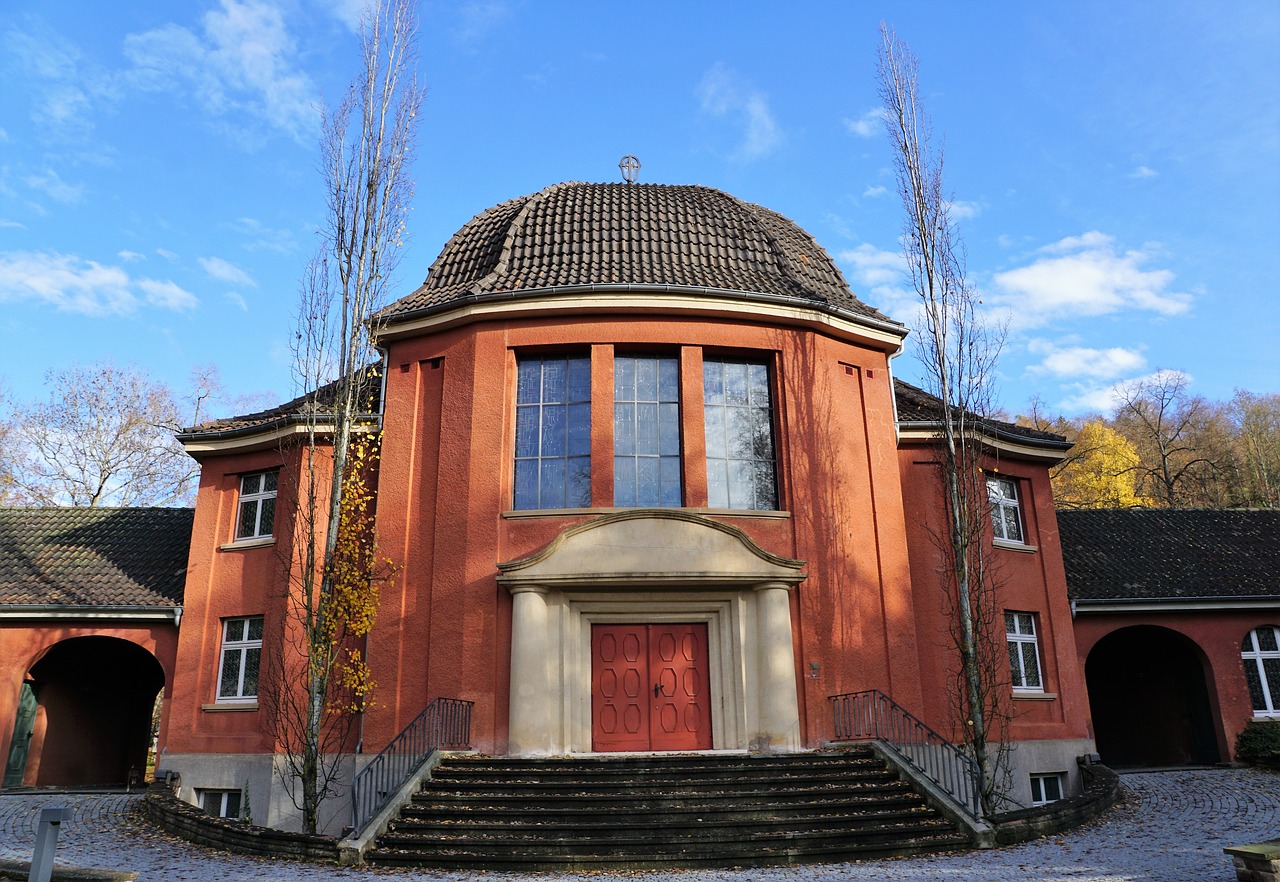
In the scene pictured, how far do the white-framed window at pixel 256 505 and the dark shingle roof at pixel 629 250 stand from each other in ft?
12.7

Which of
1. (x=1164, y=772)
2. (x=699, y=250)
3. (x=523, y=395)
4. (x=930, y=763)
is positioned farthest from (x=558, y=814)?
(x=1164, y=772)

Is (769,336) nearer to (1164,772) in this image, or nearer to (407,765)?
(407,765)

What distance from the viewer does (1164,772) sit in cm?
1736

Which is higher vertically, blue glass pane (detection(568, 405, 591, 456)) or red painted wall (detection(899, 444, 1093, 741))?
blue glass pane (detection(568, 405, 591, 456))

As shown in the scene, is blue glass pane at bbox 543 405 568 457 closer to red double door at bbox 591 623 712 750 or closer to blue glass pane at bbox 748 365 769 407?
red double door at bbox 591 623 712 750

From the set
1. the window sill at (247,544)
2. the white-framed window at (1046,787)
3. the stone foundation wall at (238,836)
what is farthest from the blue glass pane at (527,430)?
the white-framed window at (1046,787)

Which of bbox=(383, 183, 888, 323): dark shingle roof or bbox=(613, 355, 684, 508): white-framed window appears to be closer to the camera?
bbox=(613, 355, 684, 508): white-framed window

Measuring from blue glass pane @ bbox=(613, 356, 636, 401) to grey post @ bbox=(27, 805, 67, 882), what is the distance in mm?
10073

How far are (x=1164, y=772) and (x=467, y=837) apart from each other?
13573mm

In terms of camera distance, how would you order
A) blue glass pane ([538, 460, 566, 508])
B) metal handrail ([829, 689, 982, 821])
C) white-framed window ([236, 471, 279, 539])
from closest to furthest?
metal handrail ([829, 689, 982, 821]), blue glass pane ([538, 460, 566, 508]), white-framed window ([236, 471, 279, 539])

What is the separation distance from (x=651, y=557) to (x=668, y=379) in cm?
328

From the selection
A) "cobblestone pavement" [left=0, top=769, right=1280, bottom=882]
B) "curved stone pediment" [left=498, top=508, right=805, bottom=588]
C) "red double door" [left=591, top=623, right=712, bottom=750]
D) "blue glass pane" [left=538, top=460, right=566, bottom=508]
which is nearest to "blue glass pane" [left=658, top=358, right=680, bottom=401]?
"blue glass pane" [left=538, top=460, right=566, bottom=508]

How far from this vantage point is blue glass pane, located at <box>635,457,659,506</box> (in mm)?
15070

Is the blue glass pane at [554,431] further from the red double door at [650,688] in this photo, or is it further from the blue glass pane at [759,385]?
the blue glass pane at [759,385]
